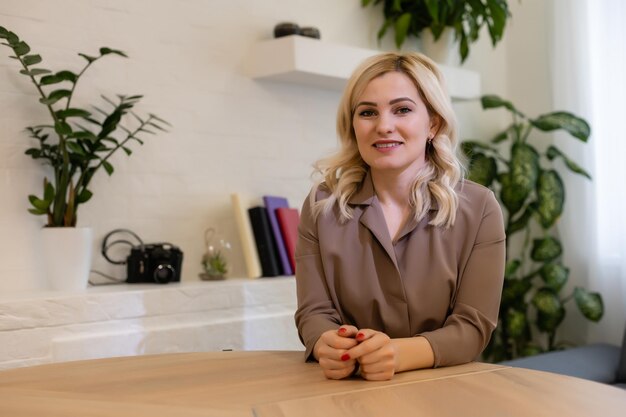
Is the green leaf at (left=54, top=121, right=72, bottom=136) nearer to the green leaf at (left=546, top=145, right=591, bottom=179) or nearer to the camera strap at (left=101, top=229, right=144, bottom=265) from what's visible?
the camera strap at (left=101, top=229, right=144, bottom=265)

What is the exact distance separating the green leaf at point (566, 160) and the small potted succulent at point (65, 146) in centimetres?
207

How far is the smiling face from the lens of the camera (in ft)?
6.39

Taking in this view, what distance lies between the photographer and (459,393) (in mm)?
1408

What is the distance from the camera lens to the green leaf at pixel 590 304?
3.84 meters

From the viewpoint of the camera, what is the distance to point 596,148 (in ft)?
13.2

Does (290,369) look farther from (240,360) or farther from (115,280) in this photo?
(115,280)

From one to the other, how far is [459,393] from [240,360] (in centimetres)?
52

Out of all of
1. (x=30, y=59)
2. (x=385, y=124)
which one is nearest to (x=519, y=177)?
(x=385, y=124)

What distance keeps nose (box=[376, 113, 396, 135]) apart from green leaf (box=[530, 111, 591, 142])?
2.25 metres

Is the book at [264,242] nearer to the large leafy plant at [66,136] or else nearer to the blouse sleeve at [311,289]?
the large leafy plant at [66,136]

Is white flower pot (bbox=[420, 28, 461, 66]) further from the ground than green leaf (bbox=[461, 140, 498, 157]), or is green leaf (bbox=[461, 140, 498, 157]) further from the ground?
white flower pot (bbox=[420, 28, 461, 66])

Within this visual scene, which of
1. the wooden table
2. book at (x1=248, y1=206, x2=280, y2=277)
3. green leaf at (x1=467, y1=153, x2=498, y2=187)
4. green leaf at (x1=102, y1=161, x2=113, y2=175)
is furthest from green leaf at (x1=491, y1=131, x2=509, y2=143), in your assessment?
the wooden table

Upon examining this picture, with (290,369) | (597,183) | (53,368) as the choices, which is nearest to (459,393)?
(290,369)

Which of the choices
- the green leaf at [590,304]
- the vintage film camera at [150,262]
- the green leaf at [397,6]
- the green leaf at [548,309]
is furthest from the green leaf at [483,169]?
the vintage film camera at [150,262]
